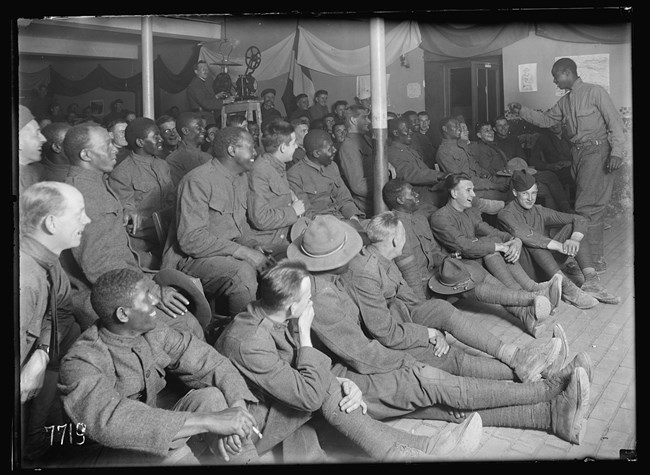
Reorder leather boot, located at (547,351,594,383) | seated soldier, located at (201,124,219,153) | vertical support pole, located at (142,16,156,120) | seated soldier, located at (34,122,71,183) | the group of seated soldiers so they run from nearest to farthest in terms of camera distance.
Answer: the group of seated soldiers
leather boot, located at (547,351,594,383)
seated soldier, located at (34,122,71,183)
vertical support pole, located at (142,16,156,120)
seated soldier, located at (201,124,219,153)

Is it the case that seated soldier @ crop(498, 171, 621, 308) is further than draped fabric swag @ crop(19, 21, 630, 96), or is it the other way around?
seated soldier @ crop(498, 171, 621, 308)

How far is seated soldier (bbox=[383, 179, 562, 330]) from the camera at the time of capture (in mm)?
5223

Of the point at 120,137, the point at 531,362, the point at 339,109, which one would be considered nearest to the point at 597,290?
the point at 531,362

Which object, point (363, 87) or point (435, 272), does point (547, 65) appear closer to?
point (363, 87)

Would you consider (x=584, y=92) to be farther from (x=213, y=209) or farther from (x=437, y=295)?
(x=213, y=209)

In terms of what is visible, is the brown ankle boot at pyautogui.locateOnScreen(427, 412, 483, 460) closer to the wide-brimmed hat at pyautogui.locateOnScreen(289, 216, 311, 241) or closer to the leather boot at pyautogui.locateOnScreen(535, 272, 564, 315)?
the wide-brimmed hat at pyautogui.locateOnScreen(289, 216, 311, 241)

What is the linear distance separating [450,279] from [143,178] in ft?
7.54

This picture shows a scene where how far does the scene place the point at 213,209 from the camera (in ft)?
15.2

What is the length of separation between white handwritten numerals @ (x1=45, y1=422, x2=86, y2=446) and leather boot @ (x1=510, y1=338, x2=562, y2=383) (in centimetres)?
240

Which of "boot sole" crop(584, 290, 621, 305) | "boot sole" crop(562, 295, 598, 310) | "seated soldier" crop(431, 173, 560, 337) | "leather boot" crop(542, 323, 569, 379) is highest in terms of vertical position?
"seated soldier" crop(431, 173, 560, 337)

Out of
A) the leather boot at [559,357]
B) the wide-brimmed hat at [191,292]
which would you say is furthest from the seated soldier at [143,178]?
the leather boot at [559,357]

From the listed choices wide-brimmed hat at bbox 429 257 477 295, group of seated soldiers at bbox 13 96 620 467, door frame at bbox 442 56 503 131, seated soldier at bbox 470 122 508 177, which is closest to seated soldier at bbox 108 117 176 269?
group of seated soldiers at bbox 13 96 620 467

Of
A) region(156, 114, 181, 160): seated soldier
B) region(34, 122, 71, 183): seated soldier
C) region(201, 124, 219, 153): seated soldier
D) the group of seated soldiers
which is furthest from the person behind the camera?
region(201, 124, 219, 153): seated soldier

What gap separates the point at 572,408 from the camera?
402 centimetres
